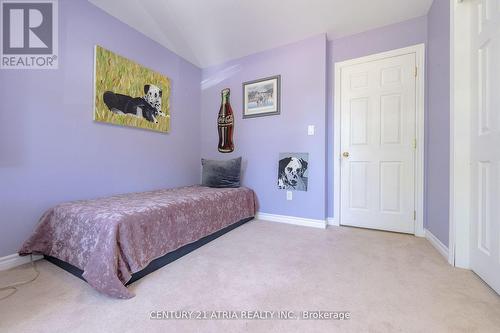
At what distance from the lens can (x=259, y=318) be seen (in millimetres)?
1043

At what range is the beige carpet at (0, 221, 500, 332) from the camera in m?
0.99

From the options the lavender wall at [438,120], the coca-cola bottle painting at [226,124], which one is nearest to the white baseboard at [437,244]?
the lavender wall at [438,120]

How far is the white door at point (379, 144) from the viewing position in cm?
227

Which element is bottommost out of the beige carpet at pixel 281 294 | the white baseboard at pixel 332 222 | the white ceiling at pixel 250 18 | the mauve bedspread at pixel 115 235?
the beige carpet at pixel 281 294

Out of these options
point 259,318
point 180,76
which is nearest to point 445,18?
point 259,318

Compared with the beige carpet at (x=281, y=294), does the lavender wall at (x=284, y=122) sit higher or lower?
higher

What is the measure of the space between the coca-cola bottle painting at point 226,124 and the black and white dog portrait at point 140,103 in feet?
2.80

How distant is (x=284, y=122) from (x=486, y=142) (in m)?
1.83

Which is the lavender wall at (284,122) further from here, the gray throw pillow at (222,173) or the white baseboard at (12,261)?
the white baseboard at (12,261)

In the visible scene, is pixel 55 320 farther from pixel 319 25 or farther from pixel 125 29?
pixel 319 25

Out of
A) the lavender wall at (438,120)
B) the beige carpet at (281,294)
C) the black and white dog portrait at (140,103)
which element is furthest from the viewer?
the black and white dog portrait at (140,103)

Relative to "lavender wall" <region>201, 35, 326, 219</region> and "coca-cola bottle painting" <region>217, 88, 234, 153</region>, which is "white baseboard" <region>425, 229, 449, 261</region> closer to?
"lavender wall" <region>201, 35, 326, 219</region>

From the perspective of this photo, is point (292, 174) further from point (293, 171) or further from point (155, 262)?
point (155, 262)

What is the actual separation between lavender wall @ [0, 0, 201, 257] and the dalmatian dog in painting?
1.64 m
